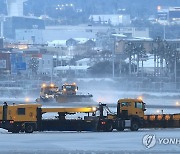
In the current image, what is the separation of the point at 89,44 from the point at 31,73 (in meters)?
67.5

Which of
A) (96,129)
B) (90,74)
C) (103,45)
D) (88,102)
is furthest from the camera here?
(103,45)

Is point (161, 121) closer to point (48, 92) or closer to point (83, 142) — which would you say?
point (83, 142)

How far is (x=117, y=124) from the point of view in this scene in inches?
1634

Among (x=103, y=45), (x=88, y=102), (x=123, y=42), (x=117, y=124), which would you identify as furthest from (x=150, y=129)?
(x=103, y=45)

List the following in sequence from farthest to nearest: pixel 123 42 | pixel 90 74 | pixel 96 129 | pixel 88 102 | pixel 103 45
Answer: pixel 103 45 → pixel 123 42 → pixel 90 74 → pixel 88 102 → pixel 96 129

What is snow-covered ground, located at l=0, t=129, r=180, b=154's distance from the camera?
1297 inches

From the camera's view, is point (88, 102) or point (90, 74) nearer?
point (88, 102)

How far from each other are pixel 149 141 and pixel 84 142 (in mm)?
2233

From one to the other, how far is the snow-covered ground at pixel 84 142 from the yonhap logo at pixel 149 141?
0.49 feet

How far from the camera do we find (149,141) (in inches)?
1379

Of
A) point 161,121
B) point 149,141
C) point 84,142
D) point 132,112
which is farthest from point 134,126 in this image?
point 149,141

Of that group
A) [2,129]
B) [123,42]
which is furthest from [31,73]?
[2,129]

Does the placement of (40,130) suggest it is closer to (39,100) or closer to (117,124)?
(117,124)

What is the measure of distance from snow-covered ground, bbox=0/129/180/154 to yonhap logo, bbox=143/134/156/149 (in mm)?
149
